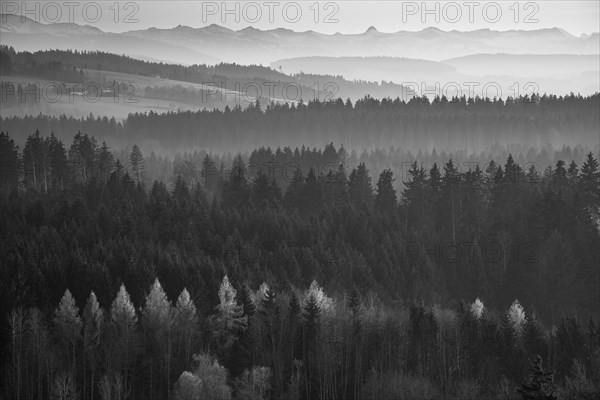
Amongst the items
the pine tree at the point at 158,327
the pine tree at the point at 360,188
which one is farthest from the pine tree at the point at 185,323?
the pine tree at the point at 360,188

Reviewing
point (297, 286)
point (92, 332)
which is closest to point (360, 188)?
point (297, 286)

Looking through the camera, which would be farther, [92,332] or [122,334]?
[92,332]

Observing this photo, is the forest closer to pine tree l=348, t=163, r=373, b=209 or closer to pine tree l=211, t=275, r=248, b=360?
pine tree l=211, t=275, r=248, b=360

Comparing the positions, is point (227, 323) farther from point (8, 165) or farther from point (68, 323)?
point (8, 165)

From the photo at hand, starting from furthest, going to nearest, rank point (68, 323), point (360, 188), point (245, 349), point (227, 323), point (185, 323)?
point (360, 188) < point (227, 323) < point (185, 323) < point (245, 349) < point (68, 323)

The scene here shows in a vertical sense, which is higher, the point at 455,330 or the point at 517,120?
the point at 517,120

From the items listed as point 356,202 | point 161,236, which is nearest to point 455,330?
point 161,236

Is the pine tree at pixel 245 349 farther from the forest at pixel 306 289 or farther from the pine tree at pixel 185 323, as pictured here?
the pine tree at pixel 185 323

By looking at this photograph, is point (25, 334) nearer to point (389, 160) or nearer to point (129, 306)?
point (129, 306)

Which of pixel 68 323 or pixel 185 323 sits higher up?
pixel 68 323
